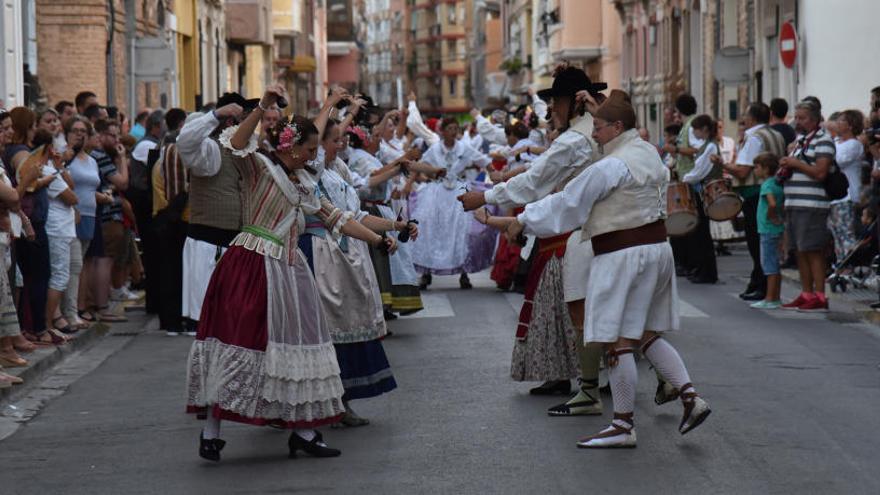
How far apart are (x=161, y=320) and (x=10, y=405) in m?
4.71

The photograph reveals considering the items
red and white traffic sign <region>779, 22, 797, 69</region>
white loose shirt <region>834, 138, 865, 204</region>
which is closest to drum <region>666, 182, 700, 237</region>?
white loose shirt <region>834, 138, 865, 204</region>

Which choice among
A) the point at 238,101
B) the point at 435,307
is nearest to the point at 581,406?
the point at 238,101

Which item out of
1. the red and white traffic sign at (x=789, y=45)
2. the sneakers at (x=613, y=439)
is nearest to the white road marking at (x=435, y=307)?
the sneakers at (x=613, y=439)

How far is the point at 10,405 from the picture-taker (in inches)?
452

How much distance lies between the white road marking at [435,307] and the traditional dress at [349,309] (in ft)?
21.0

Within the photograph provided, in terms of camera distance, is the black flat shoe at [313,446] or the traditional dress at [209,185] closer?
the black flat shoe at [313,446]

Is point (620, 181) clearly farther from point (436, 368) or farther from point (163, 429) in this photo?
point (436, 368)

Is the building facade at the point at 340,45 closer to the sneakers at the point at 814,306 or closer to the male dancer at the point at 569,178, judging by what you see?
the sneakers at the point at 814,306

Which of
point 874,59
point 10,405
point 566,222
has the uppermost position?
point 874,59

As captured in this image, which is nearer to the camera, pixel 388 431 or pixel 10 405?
pixel 388 431

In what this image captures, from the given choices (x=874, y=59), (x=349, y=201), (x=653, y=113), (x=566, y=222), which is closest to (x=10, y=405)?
(x=349, y=201)

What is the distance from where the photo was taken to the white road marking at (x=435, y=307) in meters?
16.9

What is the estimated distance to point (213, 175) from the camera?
983cm

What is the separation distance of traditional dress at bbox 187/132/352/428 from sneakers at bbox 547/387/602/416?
1776mm
